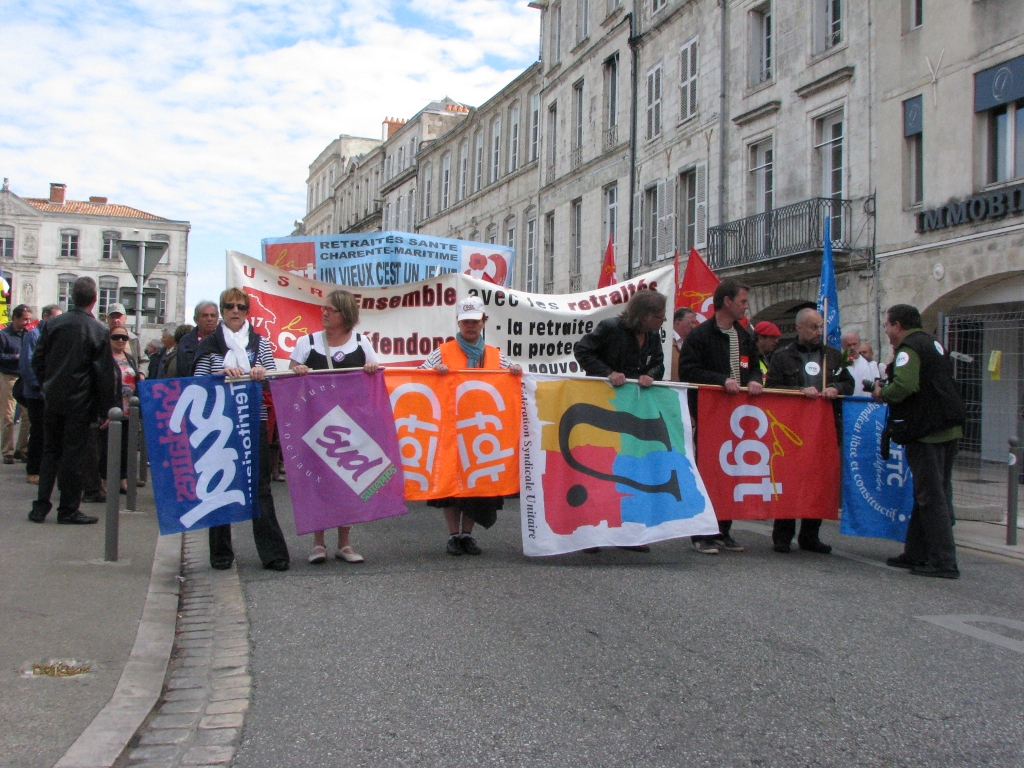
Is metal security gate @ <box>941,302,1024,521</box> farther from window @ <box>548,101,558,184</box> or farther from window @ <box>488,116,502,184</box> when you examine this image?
window @ <box>488,116,502,184</box>

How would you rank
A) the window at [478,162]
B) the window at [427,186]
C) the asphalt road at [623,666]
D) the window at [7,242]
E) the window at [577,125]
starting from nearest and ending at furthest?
the asphalt road at [623,666] → the window at [577,125] → the window at [478,162] → the window at [427,186] → the window at [7,242]

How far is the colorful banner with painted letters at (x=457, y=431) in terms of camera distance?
681 cm

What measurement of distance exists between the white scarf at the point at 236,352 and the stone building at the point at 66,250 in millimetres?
83313

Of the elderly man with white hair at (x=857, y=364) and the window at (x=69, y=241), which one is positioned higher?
the window at (x=69, y=241)

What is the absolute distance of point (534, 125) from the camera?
37.5 metres

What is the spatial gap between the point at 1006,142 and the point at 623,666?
15.1 metres

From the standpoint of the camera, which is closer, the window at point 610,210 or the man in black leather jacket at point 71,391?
the man in black leather jacket at point 71,391

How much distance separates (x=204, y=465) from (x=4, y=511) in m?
3.33

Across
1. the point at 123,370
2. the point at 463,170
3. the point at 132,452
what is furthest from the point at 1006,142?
the point at 463,170

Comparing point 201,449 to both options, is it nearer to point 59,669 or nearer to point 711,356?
point 59,669

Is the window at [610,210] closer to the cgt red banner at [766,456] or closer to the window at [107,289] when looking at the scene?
the cgt red banner at [766,456]

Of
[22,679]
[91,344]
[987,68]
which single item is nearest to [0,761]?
[22,679]

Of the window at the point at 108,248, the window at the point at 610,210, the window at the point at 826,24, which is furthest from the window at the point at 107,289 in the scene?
the window at the point at 826,24

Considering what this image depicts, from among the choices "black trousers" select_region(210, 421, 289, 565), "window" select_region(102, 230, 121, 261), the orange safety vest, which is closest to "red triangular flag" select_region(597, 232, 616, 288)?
the orange safety vest
